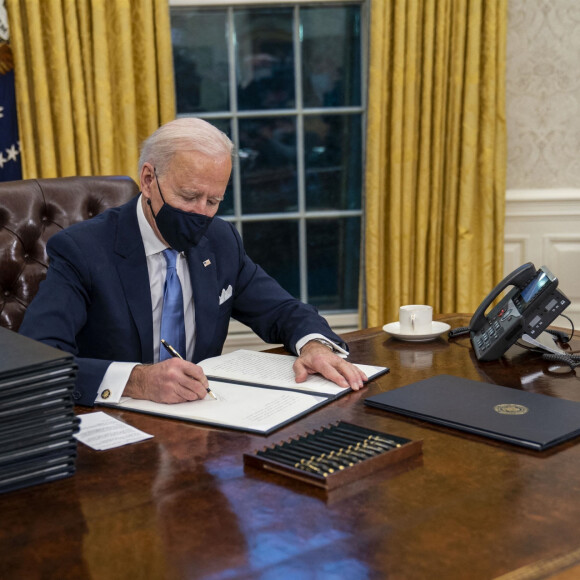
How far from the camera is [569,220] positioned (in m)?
4.11

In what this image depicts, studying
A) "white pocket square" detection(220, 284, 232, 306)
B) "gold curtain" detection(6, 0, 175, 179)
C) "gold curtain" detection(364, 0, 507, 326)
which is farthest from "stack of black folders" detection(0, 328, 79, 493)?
"gold curtain" detection(364, 0, 507, 326)

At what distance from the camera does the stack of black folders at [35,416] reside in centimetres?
115

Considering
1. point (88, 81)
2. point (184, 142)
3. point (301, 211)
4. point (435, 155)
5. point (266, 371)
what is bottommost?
point (266, 371)

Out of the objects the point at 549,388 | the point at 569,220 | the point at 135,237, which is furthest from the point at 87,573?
the point at 569,220

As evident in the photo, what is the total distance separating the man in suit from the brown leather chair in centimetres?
29

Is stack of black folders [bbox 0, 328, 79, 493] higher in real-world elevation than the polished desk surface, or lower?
higher

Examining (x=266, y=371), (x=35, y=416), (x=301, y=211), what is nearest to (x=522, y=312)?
(x=266, y=371)

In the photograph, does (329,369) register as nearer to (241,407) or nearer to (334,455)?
(241,407)

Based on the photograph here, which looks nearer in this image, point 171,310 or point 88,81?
point 171,310

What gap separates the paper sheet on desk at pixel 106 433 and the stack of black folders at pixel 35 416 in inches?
5.6

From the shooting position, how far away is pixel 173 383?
1601 mm

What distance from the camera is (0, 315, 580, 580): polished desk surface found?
3.15 feet

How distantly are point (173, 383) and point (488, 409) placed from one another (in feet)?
2.04

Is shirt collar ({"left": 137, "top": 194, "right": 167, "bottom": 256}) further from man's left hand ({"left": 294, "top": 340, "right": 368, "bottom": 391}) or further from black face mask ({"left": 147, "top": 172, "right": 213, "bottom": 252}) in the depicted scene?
man's left hand ({"left": 294, "top": 340, "right": 368, "bottom": 391})
